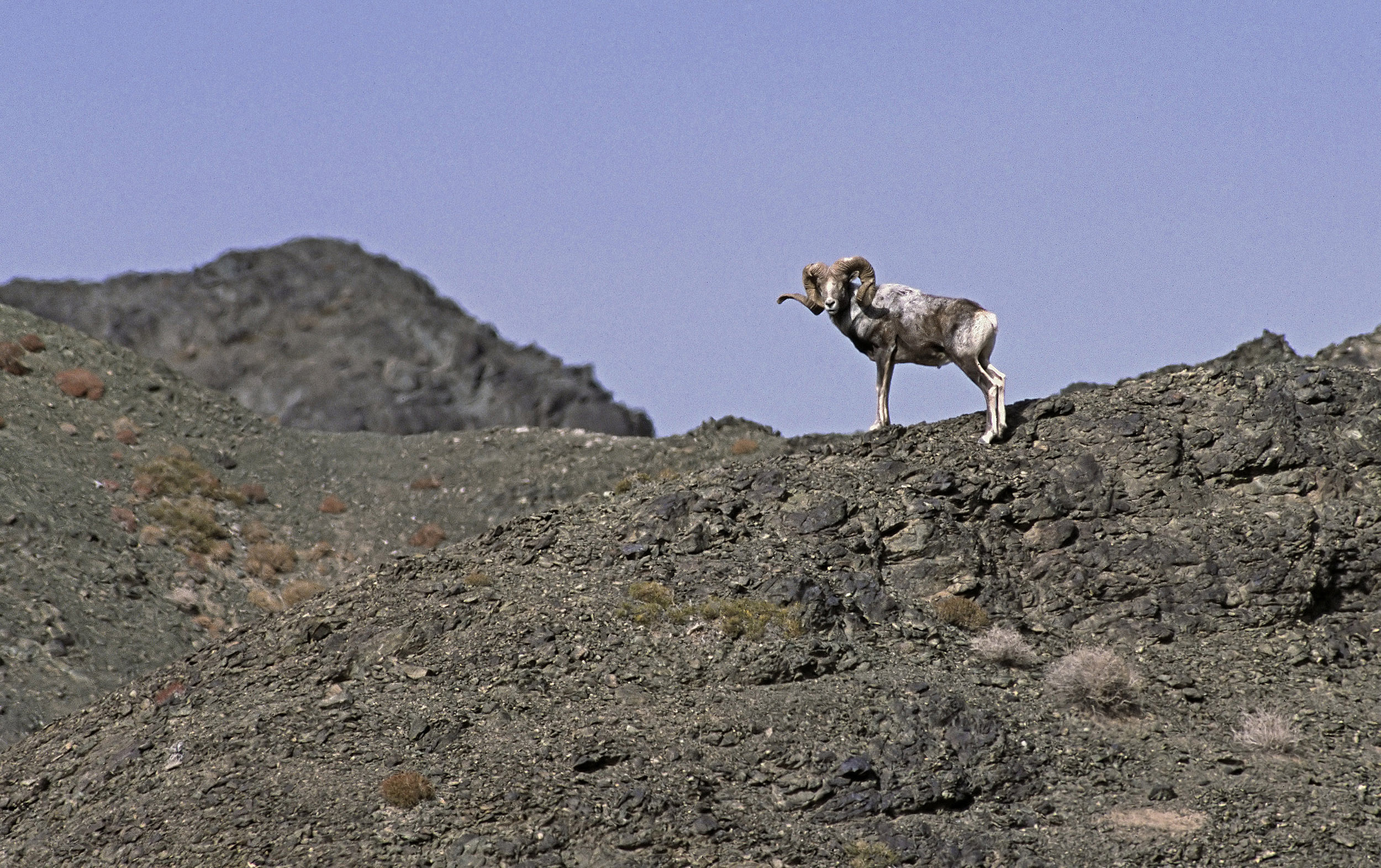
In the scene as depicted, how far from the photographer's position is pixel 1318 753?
22250 mm

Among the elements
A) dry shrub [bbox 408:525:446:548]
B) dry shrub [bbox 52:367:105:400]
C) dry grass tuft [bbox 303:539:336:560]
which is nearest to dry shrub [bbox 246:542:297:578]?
dry grass tuft [bbox 303:539:336:560]

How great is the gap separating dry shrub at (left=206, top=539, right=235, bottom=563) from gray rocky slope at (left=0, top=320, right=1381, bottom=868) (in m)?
12.9

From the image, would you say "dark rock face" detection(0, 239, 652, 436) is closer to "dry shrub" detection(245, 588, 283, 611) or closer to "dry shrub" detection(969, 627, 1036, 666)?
"dry shrub" detection(245, 588, 283, 611)

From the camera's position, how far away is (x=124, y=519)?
4097 cm

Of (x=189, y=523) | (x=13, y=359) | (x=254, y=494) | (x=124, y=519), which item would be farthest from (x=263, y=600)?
(x=13, y=359)

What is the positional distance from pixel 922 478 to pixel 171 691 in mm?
13877

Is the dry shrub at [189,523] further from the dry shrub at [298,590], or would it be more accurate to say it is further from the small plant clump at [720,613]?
the small plant clump at [720,613]

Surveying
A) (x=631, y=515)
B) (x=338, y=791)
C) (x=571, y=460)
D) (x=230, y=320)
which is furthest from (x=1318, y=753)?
(x=230, y=320)

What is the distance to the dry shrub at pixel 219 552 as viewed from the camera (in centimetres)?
4138

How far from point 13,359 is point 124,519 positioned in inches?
400

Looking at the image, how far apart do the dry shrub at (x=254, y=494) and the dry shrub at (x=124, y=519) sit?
4.66 metres

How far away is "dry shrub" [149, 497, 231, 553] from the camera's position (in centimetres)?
4150

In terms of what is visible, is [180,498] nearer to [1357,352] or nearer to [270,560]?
[270,560]

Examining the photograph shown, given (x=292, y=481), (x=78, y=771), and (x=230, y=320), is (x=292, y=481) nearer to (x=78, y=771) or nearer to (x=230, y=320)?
(x=78, y=771)
